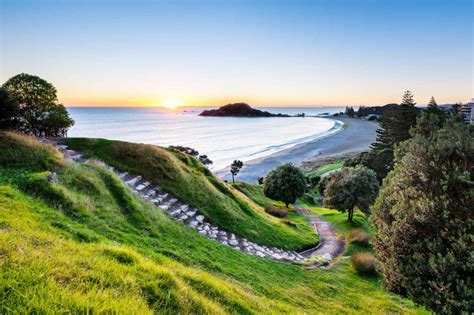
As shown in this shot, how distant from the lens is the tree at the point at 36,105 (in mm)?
23641

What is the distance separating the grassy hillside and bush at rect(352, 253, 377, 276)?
0.42 meters

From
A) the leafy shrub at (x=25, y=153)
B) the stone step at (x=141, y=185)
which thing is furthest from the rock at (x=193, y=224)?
the leafy shrub at (x=25, y=153)

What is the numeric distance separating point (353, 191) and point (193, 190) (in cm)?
1557

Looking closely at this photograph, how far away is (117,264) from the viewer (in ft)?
16.4

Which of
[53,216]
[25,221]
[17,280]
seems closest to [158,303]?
[17,280]

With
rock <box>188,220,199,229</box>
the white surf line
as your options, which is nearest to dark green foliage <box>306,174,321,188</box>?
the white surf line

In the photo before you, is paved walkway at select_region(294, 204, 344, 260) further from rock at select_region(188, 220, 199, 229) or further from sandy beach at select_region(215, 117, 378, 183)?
sandy beach at select_region(215, 117, 378, 183)

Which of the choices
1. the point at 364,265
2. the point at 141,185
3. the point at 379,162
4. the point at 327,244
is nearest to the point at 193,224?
the point at 141,185

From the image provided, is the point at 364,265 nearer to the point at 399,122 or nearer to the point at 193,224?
the point at 193,224

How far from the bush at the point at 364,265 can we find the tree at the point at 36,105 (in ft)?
86.2

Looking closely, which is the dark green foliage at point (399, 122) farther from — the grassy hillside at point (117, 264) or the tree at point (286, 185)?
the grassy hillside at point (117, 264)

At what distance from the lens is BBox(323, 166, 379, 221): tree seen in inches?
1014

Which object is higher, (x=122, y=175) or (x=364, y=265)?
(x=122, y=175)

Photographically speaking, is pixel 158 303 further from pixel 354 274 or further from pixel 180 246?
pixel 354 274
